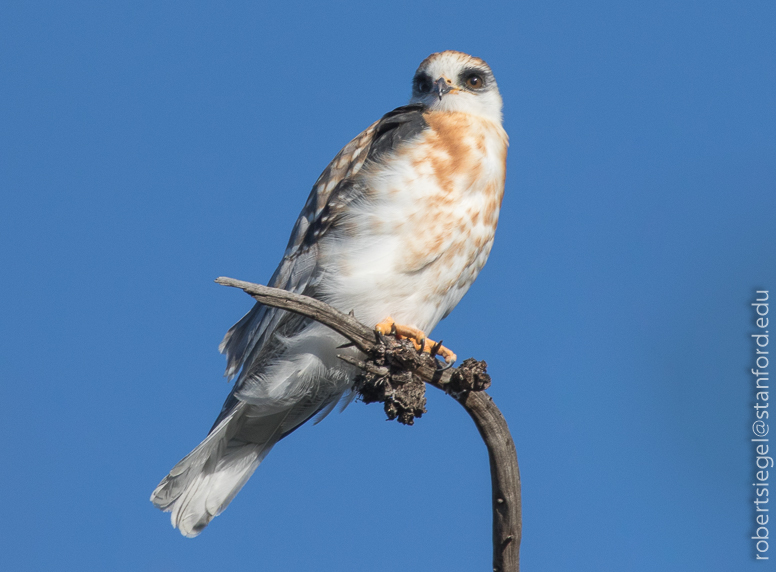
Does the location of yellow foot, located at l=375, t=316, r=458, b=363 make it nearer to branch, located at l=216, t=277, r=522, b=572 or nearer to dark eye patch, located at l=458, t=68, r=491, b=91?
branch, located at l=216, t=277, r=522, b=572

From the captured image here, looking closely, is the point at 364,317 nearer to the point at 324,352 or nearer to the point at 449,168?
the point at 324,352

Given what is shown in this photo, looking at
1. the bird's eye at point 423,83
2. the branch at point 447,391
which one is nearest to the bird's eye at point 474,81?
the bird's eye at point 423,83

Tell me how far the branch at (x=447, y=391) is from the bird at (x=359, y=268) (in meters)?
0.46

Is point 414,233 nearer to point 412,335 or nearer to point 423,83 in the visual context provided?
point 412,335

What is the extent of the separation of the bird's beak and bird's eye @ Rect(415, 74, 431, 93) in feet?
0.40

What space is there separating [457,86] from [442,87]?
0.13 metres

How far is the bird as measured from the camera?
486 cm

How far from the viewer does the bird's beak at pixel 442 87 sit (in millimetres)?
5531

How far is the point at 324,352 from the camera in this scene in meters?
4.98

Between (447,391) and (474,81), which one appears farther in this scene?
(474,81)

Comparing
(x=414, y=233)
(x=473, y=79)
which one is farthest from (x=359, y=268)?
(x=473, y=79)

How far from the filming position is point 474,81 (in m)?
5.71

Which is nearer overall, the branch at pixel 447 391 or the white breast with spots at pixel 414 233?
the branch at pixel 447 391

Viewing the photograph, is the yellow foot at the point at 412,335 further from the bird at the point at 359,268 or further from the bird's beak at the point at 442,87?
the bird's beak at the point at 442,87
